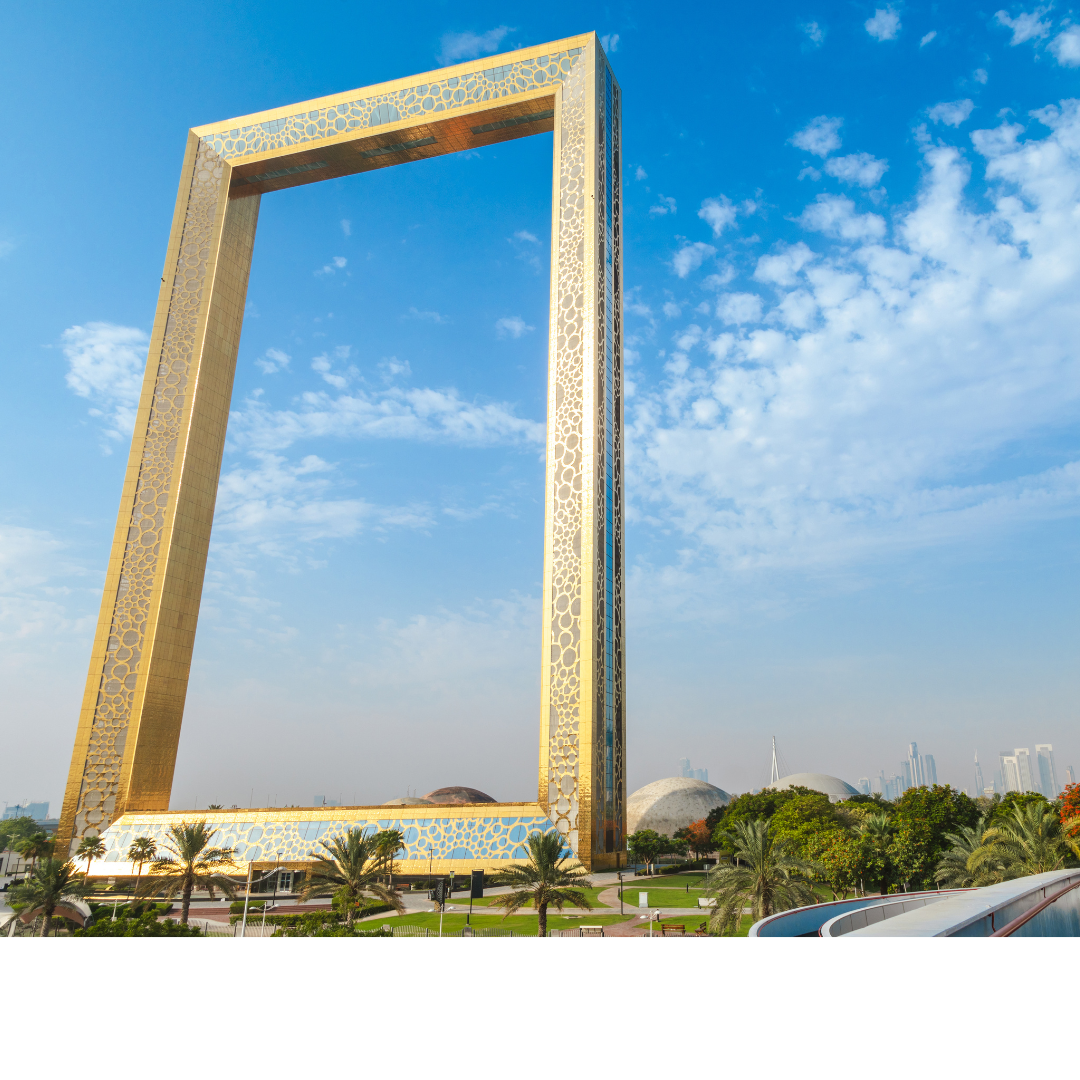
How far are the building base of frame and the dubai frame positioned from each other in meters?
0.06

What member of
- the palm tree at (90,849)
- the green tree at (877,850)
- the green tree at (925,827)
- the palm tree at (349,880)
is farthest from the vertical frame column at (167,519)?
the green tree at (925,827)

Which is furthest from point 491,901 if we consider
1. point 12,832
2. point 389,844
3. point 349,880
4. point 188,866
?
point 12,832

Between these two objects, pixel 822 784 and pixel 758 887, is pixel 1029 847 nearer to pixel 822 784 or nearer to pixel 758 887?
pixel 758 887

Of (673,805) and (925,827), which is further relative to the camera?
(673,805)

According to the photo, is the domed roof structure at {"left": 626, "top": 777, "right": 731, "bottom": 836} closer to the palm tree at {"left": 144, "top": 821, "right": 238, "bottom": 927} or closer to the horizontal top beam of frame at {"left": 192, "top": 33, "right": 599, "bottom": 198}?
the palm tree at {"left": 144, "top": 821, "right": 238, "bottom": 927}

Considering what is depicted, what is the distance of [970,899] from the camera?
366 inches

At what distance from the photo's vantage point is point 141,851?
78.6 feet

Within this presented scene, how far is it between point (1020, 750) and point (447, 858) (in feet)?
418

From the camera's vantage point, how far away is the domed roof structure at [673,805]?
203ft

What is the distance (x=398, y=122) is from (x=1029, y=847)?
31.4 meters

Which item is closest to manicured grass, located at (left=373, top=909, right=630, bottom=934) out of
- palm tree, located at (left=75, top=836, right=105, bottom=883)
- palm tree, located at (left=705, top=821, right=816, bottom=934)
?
palm tree, located at (left=705, top=821, right=816, bottom=934)

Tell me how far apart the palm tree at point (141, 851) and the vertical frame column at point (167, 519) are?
235cm
